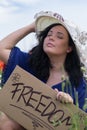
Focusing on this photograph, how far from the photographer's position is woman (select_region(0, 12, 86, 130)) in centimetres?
369

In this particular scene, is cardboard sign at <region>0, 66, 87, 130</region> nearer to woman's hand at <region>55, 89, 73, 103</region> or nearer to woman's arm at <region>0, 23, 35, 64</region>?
woman's hand at <region>55, 89, 73, 103</region>

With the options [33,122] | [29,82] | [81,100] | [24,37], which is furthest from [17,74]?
[24,37]

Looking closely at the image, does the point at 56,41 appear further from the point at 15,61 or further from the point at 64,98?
the point at 64,98

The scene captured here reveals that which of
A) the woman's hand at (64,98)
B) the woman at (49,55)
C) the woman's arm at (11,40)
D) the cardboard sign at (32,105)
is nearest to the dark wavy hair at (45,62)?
the woman at (49,55)

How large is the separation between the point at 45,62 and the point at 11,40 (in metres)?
0.33

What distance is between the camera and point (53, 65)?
151 inches

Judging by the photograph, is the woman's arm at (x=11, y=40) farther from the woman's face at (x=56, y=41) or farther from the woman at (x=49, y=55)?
the woman's face at (x=56, y=41)

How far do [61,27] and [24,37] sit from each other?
0.39 meters

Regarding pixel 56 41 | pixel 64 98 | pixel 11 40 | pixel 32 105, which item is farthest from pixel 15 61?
pixel 64 98

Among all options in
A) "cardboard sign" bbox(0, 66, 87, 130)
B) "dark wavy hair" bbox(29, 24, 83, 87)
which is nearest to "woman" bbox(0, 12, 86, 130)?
"dark wavy hair" bbox(29, 24, 83, 87)

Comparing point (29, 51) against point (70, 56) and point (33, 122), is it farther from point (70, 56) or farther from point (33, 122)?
point (33, 122)

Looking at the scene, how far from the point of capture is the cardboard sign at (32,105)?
3.02 m

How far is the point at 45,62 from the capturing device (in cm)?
384

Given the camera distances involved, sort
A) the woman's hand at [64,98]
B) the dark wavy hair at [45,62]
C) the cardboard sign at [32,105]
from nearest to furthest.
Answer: the woman's hand at [64,98]
the cardboard sign at [32,105]
the dark wavy hair at [45,62]
